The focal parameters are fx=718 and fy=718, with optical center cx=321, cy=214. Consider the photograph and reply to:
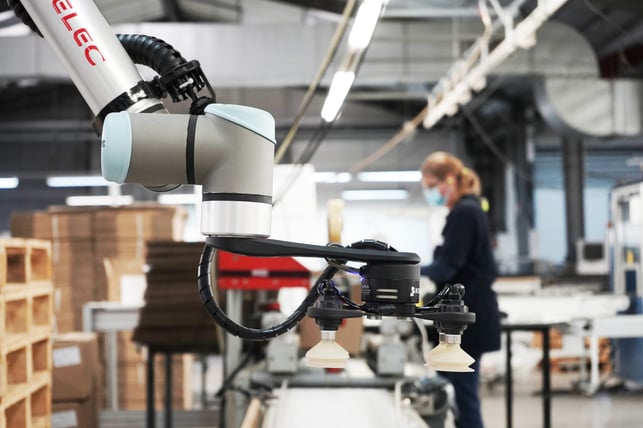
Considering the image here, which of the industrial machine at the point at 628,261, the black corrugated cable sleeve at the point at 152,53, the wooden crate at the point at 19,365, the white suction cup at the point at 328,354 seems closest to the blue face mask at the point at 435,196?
the wooden crate at the point at 19,365

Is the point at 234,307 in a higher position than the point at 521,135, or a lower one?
lower

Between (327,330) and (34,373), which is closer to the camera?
(327,330)

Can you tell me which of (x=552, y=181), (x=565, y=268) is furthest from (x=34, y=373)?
(x=552, y=181)

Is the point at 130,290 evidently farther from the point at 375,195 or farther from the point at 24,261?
the point at 375,195

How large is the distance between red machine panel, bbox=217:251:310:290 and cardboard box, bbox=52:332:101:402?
154cm

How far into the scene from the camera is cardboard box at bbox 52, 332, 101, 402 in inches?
157

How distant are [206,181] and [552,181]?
1470 centimetres

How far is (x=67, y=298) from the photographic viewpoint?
6.27 meters

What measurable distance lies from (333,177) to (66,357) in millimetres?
8894

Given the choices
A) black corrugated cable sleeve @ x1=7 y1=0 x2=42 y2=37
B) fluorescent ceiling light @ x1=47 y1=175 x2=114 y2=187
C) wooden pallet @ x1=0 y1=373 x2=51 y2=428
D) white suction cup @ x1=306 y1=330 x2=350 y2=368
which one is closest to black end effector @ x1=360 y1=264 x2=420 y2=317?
white suction cup @ x1=306 y1=330 x2=350 y2=368

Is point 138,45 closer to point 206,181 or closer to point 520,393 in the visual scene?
point 206,181

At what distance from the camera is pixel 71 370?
4.05 metres

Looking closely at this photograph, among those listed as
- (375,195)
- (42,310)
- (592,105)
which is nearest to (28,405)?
(42,310)

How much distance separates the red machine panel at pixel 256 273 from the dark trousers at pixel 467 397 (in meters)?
0.74
